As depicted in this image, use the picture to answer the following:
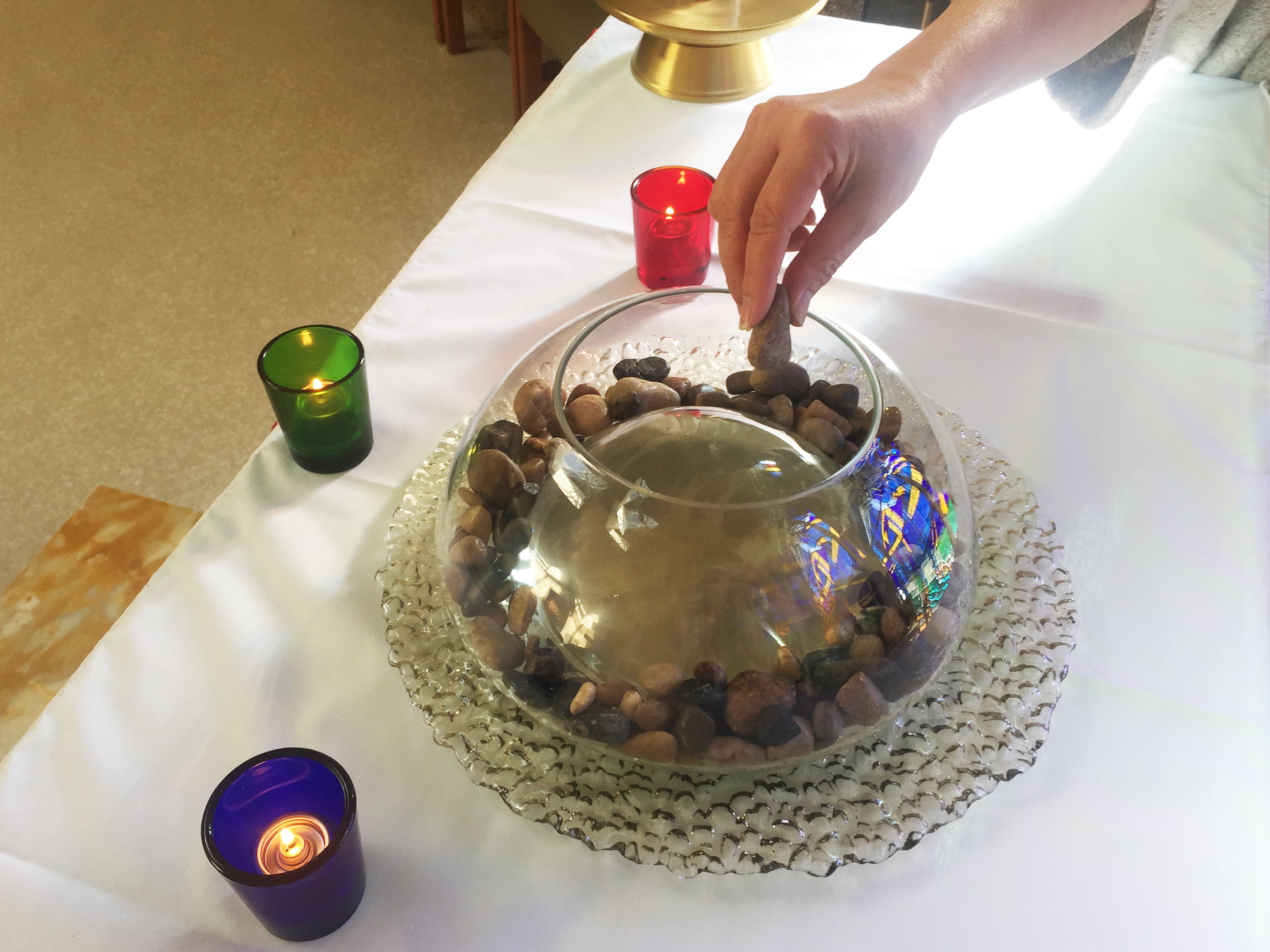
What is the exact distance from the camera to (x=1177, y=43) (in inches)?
36.7

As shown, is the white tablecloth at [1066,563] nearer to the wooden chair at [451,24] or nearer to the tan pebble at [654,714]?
the tan pebble at [654,714]

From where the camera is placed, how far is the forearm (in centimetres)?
69

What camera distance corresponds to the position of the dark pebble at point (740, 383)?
57 cm

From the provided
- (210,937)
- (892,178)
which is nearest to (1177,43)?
(892,178)

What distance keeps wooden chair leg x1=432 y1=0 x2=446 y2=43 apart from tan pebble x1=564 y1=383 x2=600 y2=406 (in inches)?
75.2

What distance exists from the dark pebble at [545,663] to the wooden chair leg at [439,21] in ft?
6.74

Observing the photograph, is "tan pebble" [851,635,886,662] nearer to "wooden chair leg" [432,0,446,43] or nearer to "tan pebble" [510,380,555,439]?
"tan pebble" [510,380,555,439]

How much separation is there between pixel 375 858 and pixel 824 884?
214mm

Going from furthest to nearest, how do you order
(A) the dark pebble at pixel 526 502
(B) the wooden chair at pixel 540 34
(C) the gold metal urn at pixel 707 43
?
(B) the wooden chair at pixel 540 34 < (C) the gold metal urn at pixel 707 43 < (A) the dark pebble at pixel 526 502

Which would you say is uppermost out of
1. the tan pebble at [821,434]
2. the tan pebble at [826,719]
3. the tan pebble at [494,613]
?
the tan pebble at [821,434]

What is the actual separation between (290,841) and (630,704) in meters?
0.17

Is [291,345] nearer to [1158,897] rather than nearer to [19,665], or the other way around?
[1158,897]

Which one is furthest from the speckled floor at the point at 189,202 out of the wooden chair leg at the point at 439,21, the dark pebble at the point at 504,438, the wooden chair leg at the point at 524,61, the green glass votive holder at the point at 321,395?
the dark pebble at the point at 504,438

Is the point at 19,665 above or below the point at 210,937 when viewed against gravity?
below
